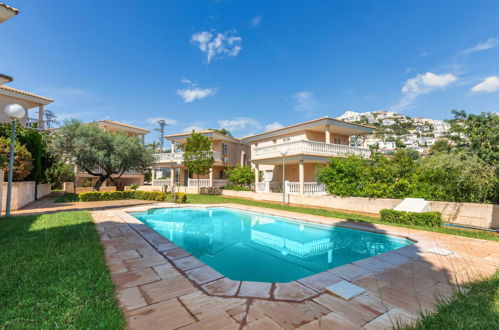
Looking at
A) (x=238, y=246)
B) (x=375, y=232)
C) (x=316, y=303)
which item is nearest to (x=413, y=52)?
(x=375, y=232)

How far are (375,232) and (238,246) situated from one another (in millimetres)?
4918

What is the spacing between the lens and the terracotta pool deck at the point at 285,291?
2648 mm

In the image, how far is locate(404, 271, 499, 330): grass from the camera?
96.4 inches

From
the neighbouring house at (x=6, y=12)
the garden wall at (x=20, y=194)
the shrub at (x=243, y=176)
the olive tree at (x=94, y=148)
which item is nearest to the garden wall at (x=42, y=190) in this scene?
the garden wall at (x=20, y=194)

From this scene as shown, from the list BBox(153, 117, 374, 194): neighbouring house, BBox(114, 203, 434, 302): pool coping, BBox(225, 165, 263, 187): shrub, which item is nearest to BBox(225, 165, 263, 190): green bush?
BBox(225, 165, 263, 187): shrub

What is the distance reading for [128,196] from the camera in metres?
17.9

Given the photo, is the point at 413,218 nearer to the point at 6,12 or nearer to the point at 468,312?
the point at 468,312

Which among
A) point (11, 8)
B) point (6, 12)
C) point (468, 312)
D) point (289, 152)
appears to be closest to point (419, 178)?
point (289, 152)

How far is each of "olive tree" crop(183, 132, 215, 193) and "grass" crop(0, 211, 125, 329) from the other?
14606 millimetres

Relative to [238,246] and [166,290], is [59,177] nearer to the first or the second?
[238,246]

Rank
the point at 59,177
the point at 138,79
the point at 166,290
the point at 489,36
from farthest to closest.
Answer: the point at 59,177, the point at 138,79, the point at 489,36, the point at 166,290

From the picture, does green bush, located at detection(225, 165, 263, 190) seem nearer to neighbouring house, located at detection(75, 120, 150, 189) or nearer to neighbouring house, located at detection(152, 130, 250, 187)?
neighbouring house, located at detection(152, 130, 250, 187)

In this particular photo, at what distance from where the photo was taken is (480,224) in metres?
8.68

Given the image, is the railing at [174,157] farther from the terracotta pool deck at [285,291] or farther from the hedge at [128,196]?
the terracotta pool deck at [285,291]
